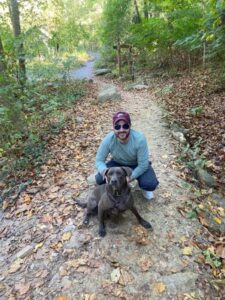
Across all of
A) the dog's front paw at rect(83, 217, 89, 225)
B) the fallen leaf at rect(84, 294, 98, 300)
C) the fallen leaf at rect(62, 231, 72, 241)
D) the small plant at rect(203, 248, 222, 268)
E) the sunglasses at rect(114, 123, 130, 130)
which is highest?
the sunglasses at rect(114, 123, 130, 130)

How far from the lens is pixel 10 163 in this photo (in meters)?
5.92

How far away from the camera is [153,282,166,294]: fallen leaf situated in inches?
120

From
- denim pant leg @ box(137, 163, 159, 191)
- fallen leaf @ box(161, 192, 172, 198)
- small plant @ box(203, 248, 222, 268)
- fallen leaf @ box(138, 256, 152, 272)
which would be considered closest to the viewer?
fallen leaf @ box(138, 256, 152, 272)

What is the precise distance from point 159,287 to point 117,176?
1301mm

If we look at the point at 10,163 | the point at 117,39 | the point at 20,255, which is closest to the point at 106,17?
the point at 117,39

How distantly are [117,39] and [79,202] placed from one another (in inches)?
589

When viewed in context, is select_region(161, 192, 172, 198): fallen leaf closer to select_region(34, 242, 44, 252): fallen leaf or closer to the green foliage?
select_region(34, 242, 44, 252): fallen leaf

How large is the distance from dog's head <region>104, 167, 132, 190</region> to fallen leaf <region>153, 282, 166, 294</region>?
1.15 meters

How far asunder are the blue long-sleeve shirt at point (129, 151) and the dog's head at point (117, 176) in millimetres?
359

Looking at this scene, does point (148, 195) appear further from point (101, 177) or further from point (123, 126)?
point (123, 126)

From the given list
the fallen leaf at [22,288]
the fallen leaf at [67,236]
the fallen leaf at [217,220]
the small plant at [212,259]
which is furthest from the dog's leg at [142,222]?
the fallen leaf at [22,288]

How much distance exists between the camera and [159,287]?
309 cm

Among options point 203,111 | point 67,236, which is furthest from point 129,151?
point 203,111

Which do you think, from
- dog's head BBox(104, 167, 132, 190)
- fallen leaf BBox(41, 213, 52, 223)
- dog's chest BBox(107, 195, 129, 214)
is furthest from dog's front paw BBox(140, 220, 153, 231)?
fallen leaf BBox(41, 213, 52, 223)
